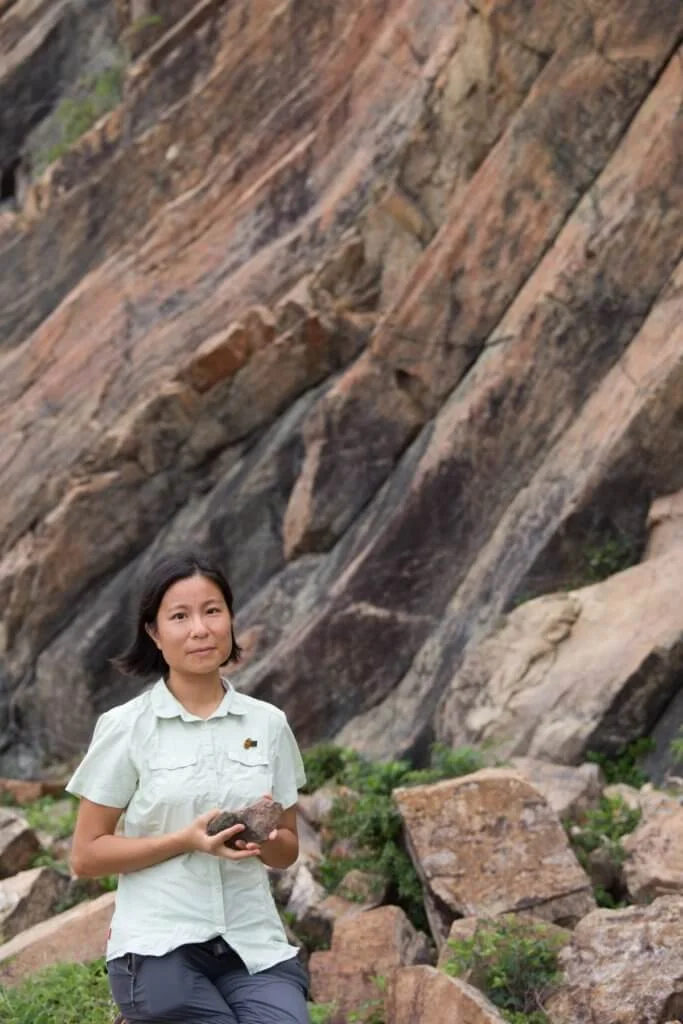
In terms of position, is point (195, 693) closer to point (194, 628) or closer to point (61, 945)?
point (194, 628)

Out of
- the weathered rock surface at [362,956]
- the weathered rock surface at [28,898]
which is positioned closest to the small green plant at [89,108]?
the weathered rock surface at [28,898]

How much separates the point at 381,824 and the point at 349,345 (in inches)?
270

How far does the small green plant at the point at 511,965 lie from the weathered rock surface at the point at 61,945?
5.45ft

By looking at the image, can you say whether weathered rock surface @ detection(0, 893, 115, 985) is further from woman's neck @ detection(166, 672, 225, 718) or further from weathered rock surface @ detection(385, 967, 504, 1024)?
woman's neck @ detection(166, 672, 225, 718)

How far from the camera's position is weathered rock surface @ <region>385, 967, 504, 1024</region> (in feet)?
14.0

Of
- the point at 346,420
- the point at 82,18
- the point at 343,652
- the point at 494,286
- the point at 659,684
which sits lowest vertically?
the point at 659,684

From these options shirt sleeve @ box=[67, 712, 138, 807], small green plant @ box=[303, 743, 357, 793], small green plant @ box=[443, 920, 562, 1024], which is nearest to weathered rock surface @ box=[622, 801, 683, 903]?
small green plant @ box=[443, 920, 562, 1024]

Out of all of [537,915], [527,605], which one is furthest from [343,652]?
[537,915]

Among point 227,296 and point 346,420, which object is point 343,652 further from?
point 227,296

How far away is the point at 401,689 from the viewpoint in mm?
10180

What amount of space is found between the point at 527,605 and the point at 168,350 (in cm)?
658

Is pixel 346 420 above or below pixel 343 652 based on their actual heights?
above

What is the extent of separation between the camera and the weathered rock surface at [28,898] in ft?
20.3

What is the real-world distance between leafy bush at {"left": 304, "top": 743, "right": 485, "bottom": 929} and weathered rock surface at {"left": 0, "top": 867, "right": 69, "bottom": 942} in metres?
1.47
